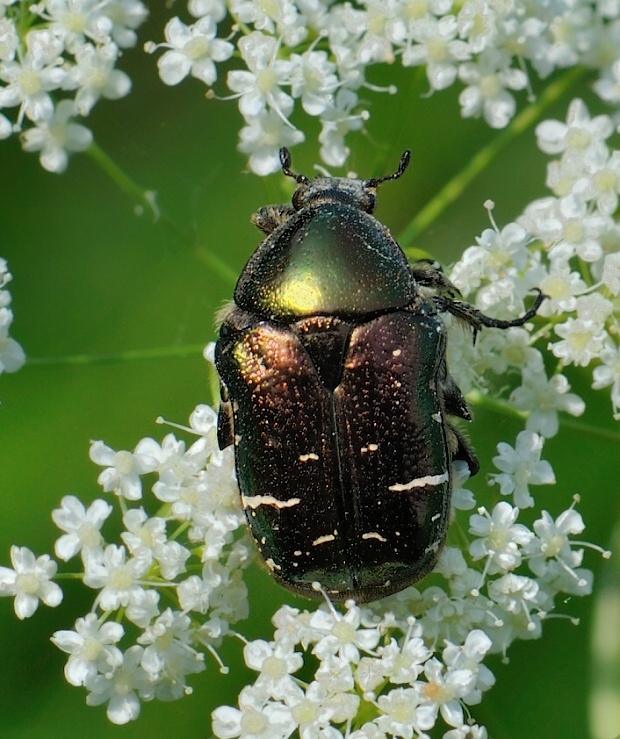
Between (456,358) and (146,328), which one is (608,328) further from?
(146,328)

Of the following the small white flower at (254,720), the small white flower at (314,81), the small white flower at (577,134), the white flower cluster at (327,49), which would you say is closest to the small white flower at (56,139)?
the white flower cluster at (327,49)

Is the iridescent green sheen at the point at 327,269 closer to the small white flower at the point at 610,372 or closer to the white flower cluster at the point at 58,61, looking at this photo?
the small white flower at the point at 610,372

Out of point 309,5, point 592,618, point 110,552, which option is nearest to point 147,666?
point 110,552

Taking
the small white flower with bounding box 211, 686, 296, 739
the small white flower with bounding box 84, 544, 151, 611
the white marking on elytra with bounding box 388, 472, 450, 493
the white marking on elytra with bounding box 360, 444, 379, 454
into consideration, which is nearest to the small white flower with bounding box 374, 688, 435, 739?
the small white flower with bounding box 211, 686, 296, 739

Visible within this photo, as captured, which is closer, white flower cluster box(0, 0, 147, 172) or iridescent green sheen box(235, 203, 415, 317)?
iridescent green sheen box(235, 203, 415, 317)

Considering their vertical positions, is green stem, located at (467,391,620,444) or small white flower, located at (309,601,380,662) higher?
green stem, located at (467,391,620,444)

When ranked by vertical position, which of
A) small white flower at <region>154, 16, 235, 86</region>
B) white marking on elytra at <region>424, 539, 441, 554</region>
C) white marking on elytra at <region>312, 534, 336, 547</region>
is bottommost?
white marking on elytra at <region>424, 539, 441, 554</region>

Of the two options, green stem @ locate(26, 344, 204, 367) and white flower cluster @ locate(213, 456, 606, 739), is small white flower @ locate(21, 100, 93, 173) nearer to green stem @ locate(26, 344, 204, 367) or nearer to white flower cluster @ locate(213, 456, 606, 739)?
green stem @ locate(26, 344, 204, 367)
